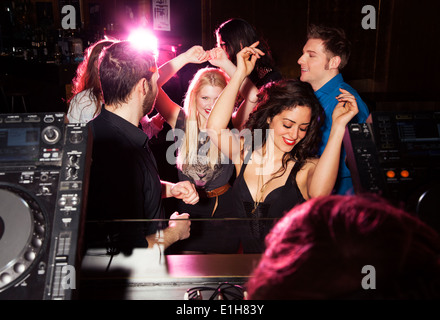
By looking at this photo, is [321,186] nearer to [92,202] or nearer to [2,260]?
[92,202]

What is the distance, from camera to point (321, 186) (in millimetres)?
1277

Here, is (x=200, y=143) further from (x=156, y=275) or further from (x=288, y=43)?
(x=288, y=43)

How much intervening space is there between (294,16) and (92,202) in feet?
16.5

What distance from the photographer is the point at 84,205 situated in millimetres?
804

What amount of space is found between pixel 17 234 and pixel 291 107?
1.17m

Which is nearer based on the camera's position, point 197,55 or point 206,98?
point 197,55

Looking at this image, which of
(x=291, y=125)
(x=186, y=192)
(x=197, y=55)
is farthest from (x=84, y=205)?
(x=197, y=55)

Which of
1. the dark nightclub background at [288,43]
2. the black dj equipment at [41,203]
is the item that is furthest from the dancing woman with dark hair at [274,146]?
the dark nightclub background at [288,43]

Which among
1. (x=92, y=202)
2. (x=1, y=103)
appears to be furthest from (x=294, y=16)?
(x=92, y=202)

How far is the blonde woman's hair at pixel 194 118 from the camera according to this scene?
2111 mm

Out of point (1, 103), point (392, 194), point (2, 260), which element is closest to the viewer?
point (2, 260)

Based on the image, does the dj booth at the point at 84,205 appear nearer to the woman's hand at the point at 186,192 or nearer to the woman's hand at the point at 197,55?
the woman's hand at the point at 186,192

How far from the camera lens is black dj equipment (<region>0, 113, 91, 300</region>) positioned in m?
0.72

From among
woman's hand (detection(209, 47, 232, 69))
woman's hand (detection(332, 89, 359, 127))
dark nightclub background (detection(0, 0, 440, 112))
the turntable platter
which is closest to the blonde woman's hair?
woman's hand (detection(209, 47, 232, 69))
